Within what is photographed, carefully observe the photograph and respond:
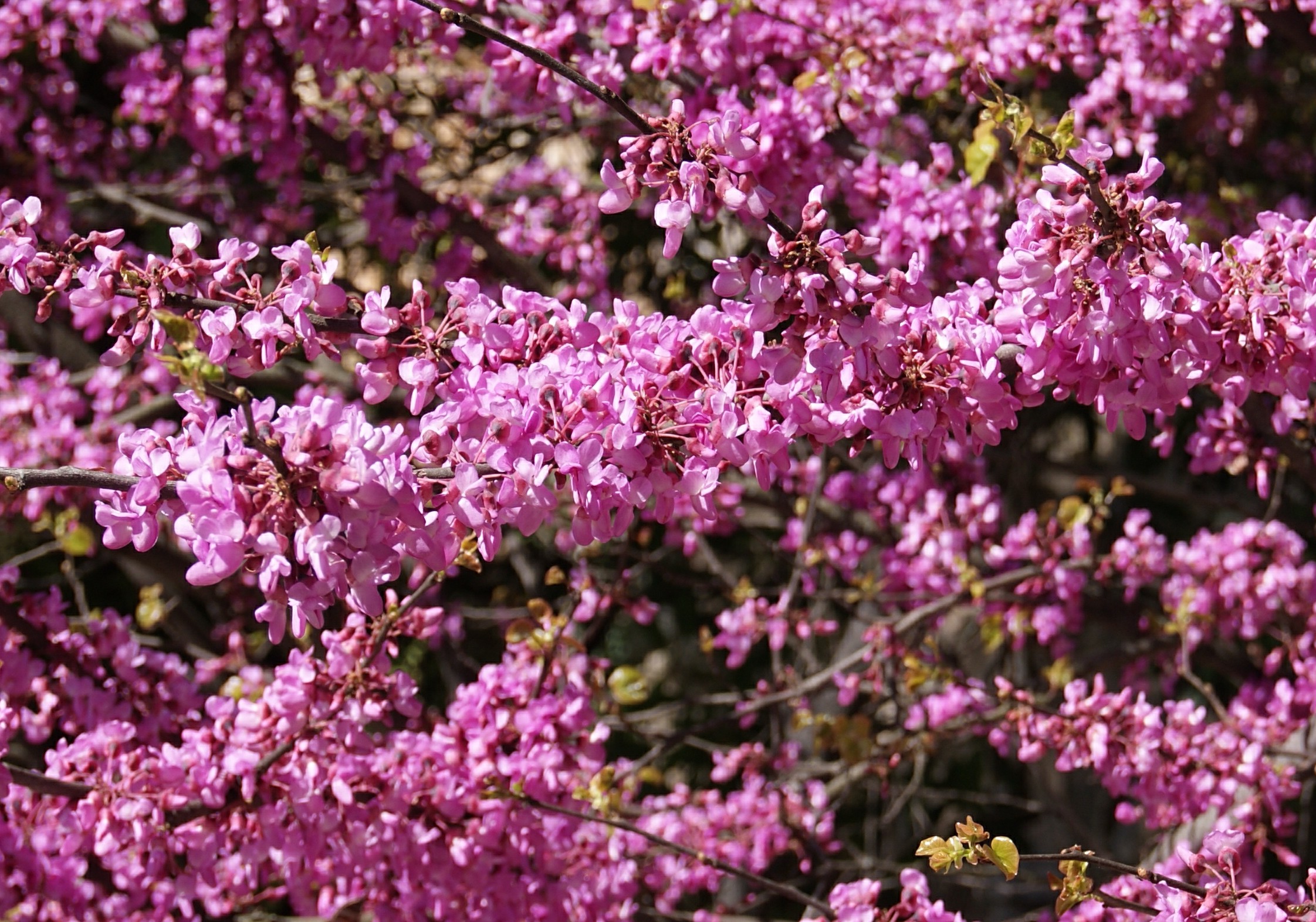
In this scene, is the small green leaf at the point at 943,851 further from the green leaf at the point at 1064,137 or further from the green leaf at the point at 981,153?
the green leaf at the point at 981,153

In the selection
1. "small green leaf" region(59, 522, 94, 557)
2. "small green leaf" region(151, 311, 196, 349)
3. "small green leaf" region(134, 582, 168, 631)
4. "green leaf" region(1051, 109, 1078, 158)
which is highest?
"green leaf" region(1051, 109, 1078, 158)

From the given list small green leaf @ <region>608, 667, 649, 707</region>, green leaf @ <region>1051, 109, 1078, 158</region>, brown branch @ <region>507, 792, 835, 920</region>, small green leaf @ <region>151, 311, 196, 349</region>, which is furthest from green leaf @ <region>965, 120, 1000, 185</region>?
small green leaf @ <region>151, 311, 196, 349</region>

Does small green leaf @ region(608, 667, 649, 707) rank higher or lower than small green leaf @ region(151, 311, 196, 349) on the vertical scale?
lower

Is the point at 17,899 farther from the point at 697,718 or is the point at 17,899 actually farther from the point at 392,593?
the point at 697,718

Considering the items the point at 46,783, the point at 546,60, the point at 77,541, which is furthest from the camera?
the point at 77,541

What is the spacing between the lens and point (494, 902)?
2.67 metres

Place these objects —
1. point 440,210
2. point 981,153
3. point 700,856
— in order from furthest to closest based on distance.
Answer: point 440,210
point 981,153
point 700,856

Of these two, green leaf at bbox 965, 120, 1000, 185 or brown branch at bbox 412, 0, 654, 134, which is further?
green leaf at bbox 965, 120, 1000, 185

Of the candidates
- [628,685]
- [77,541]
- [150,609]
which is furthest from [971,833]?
[77,541]

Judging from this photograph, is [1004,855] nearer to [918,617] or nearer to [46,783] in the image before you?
[46,783]

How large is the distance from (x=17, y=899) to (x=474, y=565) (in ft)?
4.99

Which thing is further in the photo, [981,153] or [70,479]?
[981,153]

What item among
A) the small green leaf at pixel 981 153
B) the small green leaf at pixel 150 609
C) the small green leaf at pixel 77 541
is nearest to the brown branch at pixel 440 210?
the small green leaf at pixel 77 541

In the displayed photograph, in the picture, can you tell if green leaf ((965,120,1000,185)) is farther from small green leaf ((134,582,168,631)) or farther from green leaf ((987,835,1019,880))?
small green leaf ((134,582,168,631))
